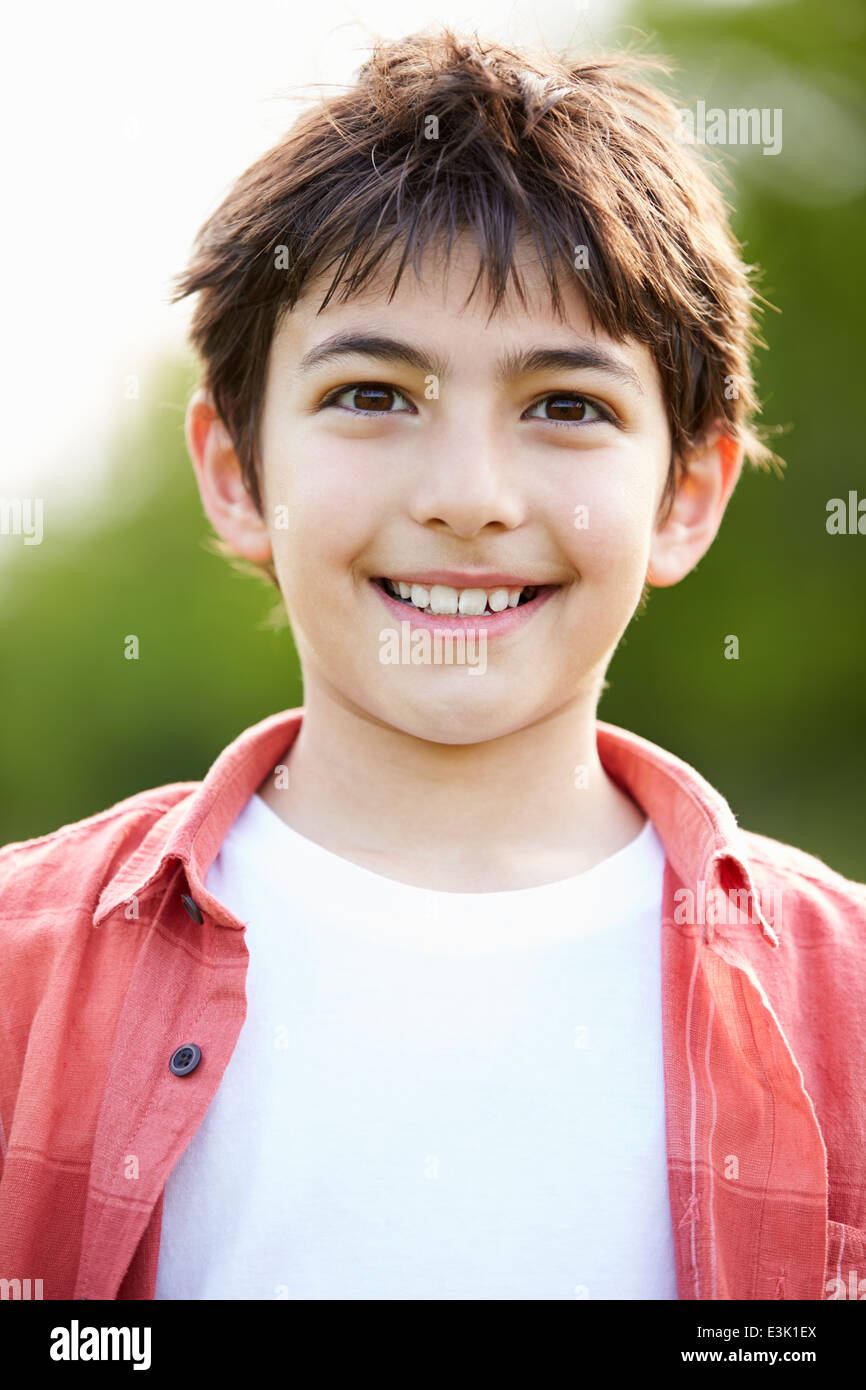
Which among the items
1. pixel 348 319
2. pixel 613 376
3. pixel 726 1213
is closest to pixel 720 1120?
pixel 726 1213

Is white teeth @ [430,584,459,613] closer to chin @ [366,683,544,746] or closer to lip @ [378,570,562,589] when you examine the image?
lip @ [378,570,562,589]

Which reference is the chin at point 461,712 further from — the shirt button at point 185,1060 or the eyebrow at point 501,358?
the shirt button at point 185,1060

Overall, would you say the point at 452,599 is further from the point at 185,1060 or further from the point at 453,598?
the point at 185,1060

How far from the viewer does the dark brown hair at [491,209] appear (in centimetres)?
204

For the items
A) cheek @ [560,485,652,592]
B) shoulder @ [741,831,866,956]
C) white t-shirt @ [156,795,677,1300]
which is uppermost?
cheek @ [560,485,652,592]

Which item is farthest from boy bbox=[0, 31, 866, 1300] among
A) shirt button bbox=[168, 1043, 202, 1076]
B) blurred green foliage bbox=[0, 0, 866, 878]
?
blurred green foliage bbox=[0, 0, 866, 878]

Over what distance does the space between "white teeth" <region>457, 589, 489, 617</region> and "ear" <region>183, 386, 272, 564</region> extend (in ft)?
1.57

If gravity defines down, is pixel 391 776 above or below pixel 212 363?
below

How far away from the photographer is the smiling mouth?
209 centimetres

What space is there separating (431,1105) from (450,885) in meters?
0.37

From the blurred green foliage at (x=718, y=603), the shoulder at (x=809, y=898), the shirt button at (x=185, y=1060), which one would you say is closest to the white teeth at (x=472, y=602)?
the shoulder at (x=809, y=898)

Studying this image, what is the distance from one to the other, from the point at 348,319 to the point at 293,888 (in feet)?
3.09
